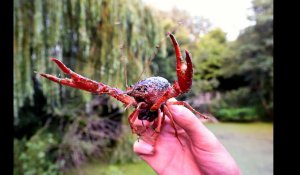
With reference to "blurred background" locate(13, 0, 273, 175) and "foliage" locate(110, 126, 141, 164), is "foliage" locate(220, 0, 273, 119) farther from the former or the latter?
"foliage" locate(110, 126, 141, 164)

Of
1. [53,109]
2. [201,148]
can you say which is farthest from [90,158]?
[201,148]

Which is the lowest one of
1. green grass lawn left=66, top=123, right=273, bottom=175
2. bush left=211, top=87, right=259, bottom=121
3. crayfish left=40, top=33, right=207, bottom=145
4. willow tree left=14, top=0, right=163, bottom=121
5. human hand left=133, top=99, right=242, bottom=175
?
green grass lawn left=66, top=123, right=273, bottom=175

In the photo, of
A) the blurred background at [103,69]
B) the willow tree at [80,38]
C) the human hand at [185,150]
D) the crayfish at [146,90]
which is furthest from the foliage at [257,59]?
the crayfish at [146,90]

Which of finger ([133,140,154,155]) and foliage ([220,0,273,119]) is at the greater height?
foliage ([220,0,273,119])

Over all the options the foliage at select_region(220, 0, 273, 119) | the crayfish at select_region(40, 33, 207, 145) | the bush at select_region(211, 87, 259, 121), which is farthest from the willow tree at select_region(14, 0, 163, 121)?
the bush at select_region(211, 87, 259, 121)

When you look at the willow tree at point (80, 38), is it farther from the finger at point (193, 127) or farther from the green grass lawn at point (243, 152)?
the finger at point (193, 127)

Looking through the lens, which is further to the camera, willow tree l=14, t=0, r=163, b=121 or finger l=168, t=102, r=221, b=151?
willow tree l=14, t=0, r=163, b=121
